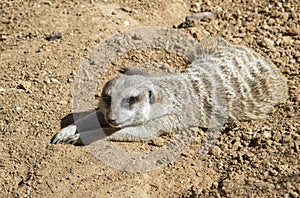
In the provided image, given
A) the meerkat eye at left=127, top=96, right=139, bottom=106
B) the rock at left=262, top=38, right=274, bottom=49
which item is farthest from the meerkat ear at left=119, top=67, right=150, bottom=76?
the rock at left=262, top=38, right=274, bottom=49

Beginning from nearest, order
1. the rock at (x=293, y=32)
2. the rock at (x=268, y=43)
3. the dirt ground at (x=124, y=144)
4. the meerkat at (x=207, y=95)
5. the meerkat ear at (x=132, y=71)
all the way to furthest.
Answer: the dirt ground at (x=124, y=144), the meerkat at (x=207, y=95), the meerkat ear at (x=132, y=71), the rock at (x=268, y=43), the rock at (x=293, y=32)

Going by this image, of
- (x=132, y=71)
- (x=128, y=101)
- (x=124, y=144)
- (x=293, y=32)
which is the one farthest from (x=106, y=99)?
(x=293, y=32)

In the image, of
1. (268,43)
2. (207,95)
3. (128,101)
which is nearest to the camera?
(128,101)

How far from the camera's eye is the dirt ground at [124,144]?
11.8 feet

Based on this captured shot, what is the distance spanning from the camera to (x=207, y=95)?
425 centimetres

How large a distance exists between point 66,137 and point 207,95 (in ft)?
3.48


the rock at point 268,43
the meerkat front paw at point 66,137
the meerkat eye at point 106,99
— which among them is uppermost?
the rock at point 268,43

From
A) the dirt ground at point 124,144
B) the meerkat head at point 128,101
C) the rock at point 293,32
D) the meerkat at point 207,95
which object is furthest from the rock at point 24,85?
the rock at point 293,32

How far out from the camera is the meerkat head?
382cm

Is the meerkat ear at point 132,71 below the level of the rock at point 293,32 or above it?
below

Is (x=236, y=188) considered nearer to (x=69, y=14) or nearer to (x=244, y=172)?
(x=244, y=172)

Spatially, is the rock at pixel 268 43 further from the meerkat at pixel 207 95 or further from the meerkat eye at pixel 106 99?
the meerkat eye at pixel 106 99

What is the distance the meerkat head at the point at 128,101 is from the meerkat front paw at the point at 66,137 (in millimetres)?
253

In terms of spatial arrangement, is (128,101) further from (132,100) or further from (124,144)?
(124,144)
